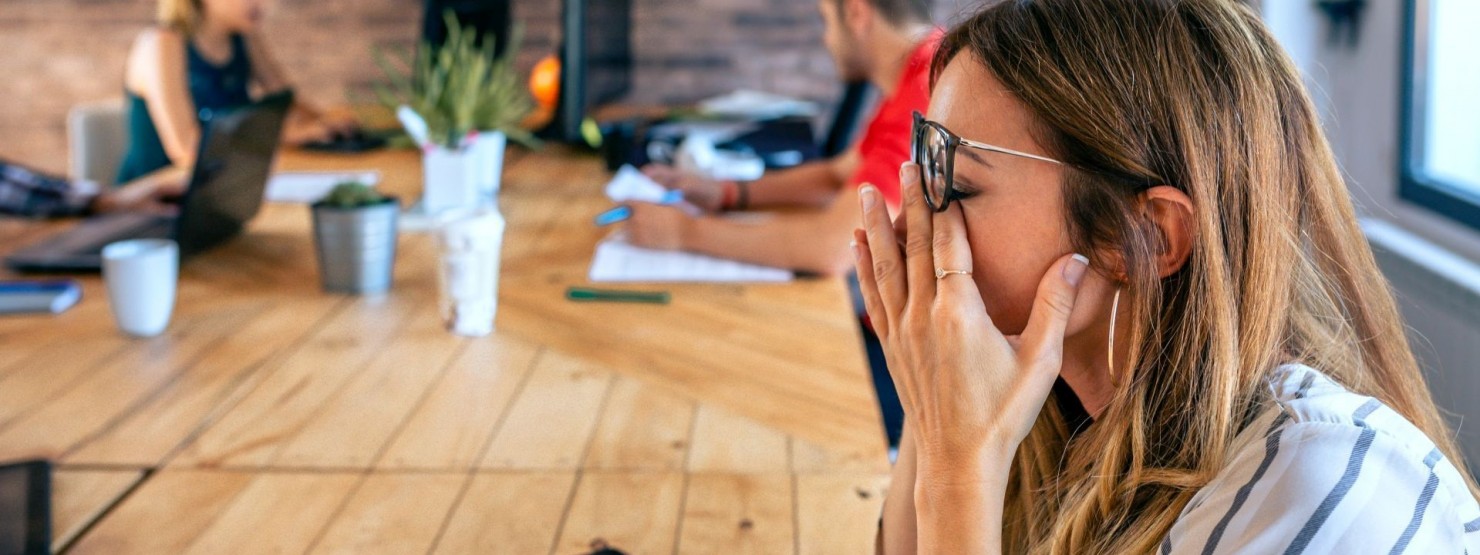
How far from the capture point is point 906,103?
186 centimetres

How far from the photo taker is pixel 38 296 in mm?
1620

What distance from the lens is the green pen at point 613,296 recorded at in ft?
5.42

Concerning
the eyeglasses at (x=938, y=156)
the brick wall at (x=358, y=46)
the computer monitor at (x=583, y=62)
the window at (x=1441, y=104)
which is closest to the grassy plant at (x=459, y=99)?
the computer monitor at (x=583, y=62)

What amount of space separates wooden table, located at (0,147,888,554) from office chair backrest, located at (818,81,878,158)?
5.13 feet

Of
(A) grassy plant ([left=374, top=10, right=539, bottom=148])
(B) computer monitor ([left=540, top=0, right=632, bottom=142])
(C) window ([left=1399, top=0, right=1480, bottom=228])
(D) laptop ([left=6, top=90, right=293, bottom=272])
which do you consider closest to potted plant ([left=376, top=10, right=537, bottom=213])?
(A) grassy plant ([left=374, top=10, right=539, bottom=148])

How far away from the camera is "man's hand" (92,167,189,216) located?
222 centimetres

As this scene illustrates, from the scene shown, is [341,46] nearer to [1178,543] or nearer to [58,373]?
[58,373]

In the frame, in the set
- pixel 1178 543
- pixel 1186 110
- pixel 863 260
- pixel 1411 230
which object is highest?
pixel 1186 110

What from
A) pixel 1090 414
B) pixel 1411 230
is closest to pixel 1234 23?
pixel 1090 414

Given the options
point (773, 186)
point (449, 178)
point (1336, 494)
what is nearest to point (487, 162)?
point (449, 178)

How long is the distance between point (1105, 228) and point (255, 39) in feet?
11.6

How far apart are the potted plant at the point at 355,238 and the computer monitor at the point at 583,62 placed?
70 cm

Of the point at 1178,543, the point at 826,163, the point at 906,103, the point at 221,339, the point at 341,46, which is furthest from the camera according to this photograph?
the point at 341,46

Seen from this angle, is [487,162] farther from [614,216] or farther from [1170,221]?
[1170,221]
